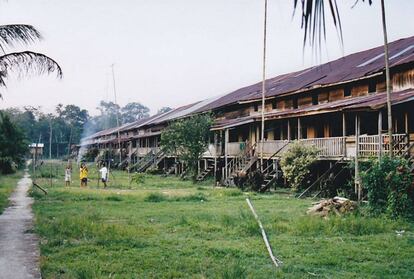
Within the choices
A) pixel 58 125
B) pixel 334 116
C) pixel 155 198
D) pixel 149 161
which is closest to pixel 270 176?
pixel 334 116

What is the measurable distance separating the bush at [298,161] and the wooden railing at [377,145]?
2901 mm

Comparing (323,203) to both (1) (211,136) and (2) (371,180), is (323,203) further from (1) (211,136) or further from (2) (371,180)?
(1) (211,136)

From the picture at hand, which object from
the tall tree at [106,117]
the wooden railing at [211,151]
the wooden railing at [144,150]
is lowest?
the wooden railing at [211,151]

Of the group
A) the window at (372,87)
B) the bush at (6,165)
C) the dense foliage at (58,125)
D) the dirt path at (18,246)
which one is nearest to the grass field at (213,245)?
the dirt path at (18,246)

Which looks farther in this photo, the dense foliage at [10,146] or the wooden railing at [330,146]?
the dense foliage at [10,146]

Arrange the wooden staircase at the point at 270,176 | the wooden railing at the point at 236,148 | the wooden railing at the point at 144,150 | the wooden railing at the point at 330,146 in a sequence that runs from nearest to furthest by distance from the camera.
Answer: the wooden railing at the point at 330,146 → the wooden staircase at the point at 270,176 → the wooden railing at the point at 236,148 → the wooden railing at the point at 144,150

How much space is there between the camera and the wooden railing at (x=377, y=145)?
55.7ft

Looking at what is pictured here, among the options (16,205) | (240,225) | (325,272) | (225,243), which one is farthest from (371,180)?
(16,205)

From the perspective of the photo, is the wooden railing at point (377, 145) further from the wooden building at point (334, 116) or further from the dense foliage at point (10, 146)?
the dense foliage at point (10, 146)

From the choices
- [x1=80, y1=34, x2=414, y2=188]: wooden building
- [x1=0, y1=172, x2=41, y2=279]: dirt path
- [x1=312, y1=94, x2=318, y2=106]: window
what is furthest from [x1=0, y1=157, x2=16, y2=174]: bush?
[x1=312, y1=94, x2=318, y2=106]: window

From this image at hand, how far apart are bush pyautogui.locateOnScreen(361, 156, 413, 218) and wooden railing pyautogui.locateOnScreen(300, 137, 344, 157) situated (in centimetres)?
626

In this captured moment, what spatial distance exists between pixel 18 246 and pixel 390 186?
929 cm

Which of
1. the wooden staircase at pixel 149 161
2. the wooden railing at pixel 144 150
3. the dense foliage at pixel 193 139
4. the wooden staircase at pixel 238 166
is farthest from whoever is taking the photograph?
the wooden railing at pixel 144 150

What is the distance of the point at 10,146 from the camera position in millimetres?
41281
